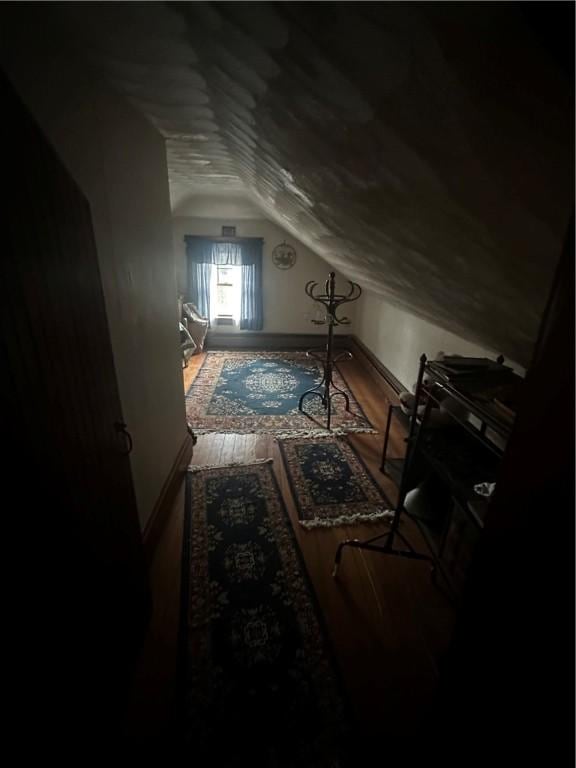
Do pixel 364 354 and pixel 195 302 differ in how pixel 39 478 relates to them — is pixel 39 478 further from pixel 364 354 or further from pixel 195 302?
pixel 195 302

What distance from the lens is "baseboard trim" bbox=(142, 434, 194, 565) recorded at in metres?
1.93

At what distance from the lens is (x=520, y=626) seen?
536 millimetres

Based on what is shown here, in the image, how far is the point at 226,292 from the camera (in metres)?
6.12

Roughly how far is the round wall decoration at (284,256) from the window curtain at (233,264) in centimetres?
27

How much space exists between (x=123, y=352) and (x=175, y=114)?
1.19 metres

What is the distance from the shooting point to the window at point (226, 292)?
5988 millimetres

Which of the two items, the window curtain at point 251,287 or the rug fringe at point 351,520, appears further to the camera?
the window curtain at point 251,287

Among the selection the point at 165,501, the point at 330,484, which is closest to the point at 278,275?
the point at 330,484

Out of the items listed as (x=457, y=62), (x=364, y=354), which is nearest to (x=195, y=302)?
(x=364, y=354)

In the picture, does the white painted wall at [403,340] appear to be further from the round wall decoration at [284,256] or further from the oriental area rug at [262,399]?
the round wall decoration at [284,256]

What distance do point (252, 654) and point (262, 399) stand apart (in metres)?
2.76

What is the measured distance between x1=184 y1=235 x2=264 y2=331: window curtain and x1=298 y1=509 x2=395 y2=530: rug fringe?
435 cm

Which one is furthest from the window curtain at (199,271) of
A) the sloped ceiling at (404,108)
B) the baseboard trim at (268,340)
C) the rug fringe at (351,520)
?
the rug fringe at (351,520)

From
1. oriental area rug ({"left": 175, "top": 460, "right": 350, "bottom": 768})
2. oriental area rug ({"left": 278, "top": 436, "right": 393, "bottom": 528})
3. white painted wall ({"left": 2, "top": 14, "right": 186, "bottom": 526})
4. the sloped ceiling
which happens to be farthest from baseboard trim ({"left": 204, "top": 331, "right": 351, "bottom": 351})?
the sloped ceiling
